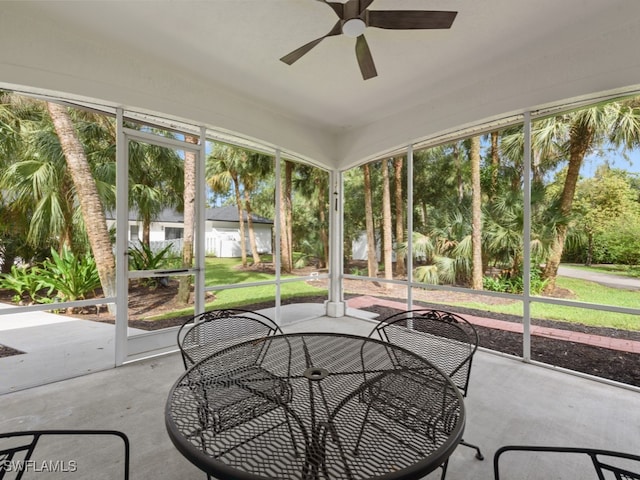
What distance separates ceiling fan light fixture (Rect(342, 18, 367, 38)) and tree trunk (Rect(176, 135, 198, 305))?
91.2 inches

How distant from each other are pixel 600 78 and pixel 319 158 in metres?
3.42

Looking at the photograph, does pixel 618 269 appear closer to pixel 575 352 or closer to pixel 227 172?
pixel 575 352

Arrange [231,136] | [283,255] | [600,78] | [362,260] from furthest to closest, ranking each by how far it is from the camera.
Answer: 1. [362,260]
2. [283,255]
3. [231,136]
4. [600,78]

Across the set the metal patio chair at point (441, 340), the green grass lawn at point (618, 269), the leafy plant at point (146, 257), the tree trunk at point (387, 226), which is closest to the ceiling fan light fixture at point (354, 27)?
the metal patio chair at point (441, 340)

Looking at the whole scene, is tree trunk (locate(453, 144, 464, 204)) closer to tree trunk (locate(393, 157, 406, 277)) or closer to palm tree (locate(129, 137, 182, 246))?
tree trunk (locate(393, 157, 406, 277))

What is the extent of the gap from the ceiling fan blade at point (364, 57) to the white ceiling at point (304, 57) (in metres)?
0.34

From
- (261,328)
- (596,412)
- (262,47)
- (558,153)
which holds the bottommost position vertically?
(596,412)

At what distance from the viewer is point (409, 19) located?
2020mm

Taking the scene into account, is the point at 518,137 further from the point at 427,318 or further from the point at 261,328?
the point at 261,328

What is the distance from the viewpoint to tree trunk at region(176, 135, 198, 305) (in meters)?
3.61

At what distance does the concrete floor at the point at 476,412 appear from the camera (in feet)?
5.99

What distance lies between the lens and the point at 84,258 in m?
3.06

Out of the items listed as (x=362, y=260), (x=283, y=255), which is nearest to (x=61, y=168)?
(x=283, y=255)

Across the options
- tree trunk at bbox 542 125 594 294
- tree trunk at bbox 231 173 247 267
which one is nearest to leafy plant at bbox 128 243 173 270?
tree trunk at bbox 231 173 247 267
